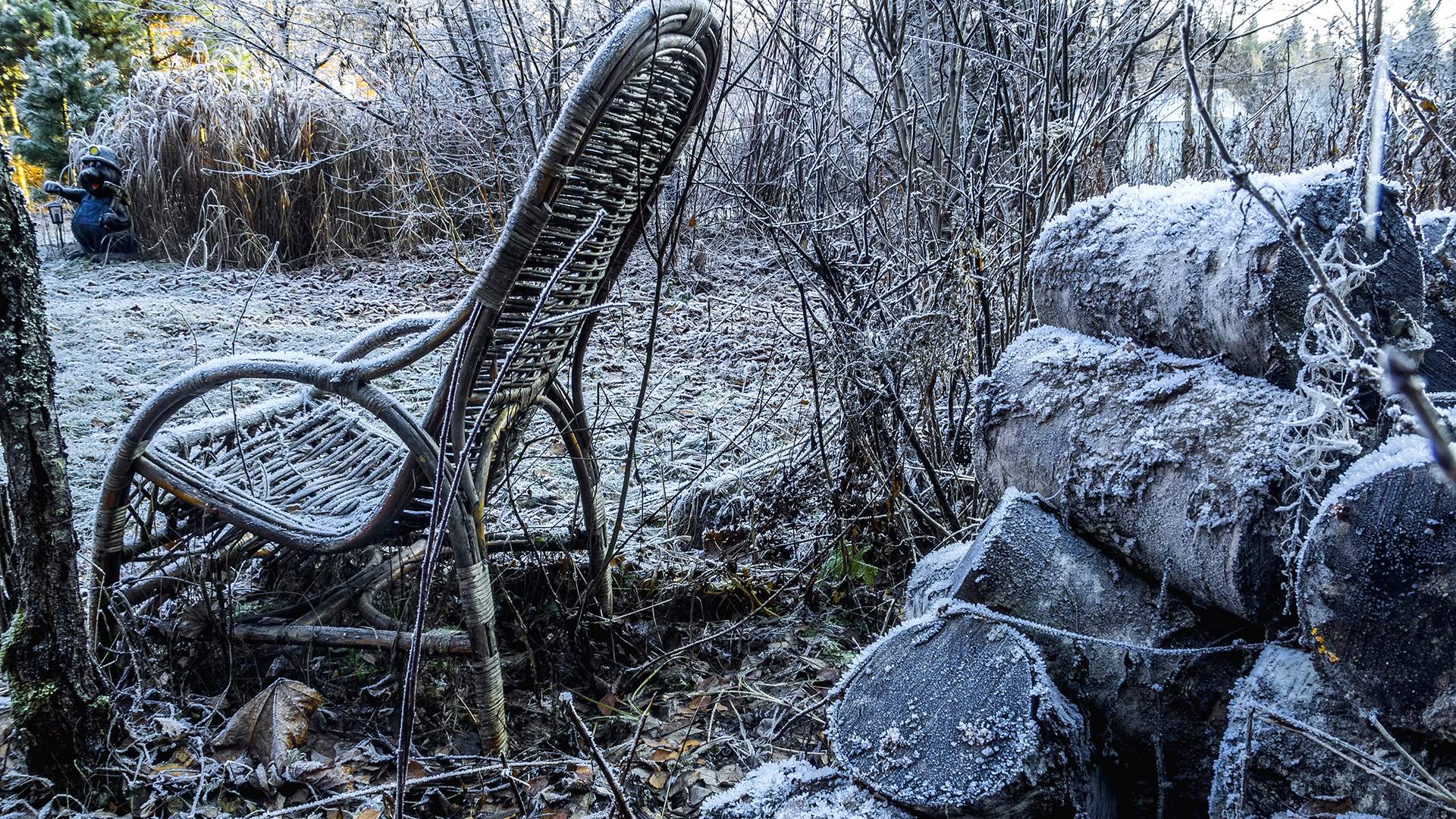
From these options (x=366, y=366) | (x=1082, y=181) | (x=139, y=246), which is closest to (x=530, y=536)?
(x=366, y=366)

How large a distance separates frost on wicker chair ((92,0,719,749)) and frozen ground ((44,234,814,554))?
42 cm

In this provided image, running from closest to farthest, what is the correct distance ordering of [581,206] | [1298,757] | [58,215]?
[1298,757], [581,206], [58,215]

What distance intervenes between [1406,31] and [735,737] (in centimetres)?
366

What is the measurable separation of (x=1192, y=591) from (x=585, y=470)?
1522mm

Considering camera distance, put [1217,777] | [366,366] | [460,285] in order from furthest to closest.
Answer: [460,285]
[366,366]
[1217,777]

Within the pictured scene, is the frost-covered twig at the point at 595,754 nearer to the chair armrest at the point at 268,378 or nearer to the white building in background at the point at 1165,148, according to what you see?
the chair armrest at the point at 268,378

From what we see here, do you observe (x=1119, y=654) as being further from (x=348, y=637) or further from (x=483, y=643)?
(x=348, y=637)

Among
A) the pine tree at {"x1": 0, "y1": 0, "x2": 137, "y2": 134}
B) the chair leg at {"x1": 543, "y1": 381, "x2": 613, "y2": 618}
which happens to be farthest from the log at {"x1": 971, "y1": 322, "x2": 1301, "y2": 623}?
the pine tree at {"x1": 0, "y1": 0, "x2": 137, "y2": 134}

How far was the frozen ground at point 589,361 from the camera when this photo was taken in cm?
338

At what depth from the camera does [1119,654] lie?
4.41 ft

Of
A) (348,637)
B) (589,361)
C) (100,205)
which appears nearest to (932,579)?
(348,637)

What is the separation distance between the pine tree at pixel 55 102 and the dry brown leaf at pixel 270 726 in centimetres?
962

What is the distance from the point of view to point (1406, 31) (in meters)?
3.32

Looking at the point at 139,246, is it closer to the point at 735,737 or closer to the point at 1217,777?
the point at 735,737
